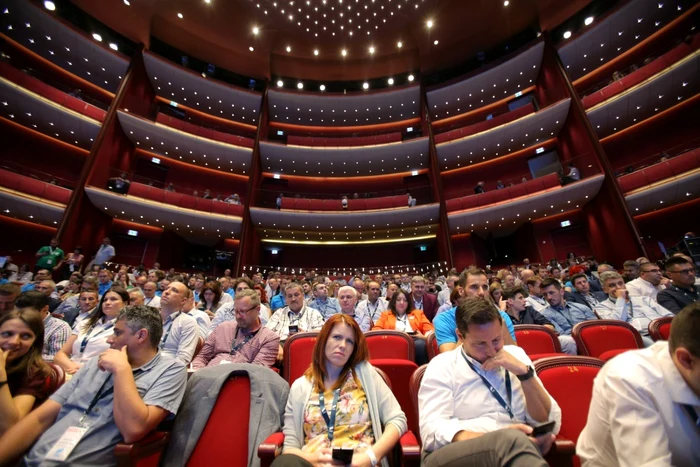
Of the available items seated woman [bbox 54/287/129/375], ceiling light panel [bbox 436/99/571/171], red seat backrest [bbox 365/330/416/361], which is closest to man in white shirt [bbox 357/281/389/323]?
red seat backrest [bbox 365/330/416/361]

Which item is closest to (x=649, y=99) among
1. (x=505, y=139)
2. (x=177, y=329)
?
(x=505, y=139)

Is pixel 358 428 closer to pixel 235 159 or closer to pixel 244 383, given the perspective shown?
pixel 244 383

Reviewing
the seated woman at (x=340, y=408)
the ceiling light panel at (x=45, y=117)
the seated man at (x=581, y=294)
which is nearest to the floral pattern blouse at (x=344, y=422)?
the seated woman at (x=340, y=408)

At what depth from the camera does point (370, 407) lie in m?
1.42

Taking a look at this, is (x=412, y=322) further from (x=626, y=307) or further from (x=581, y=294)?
(x=581, y=294)

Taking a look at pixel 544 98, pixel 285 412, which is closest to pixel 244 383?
pixel 285 412

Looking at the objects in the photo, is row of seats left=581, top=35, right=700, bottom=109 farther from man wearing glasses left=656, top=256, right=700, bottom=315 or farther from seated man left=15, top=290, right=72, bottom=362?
seated man left=15, top=290, right=72, bottom=362

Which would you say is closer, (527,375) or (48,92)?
(527,375)

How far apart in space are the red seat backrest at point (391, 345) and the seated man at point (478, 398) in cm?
103

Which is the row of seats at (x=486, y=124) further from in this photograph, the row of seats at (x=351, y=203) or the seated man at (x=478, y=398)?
the seated man at (x=478, y=398)

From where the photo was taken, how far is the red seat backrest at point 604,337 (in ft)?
7.97

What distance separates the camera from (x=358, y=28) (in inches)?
478

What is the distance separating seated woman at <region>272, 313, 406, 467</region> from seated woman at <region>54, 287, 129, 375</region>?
1.76 metres

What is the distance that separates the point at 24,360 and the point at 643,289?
5.49m
